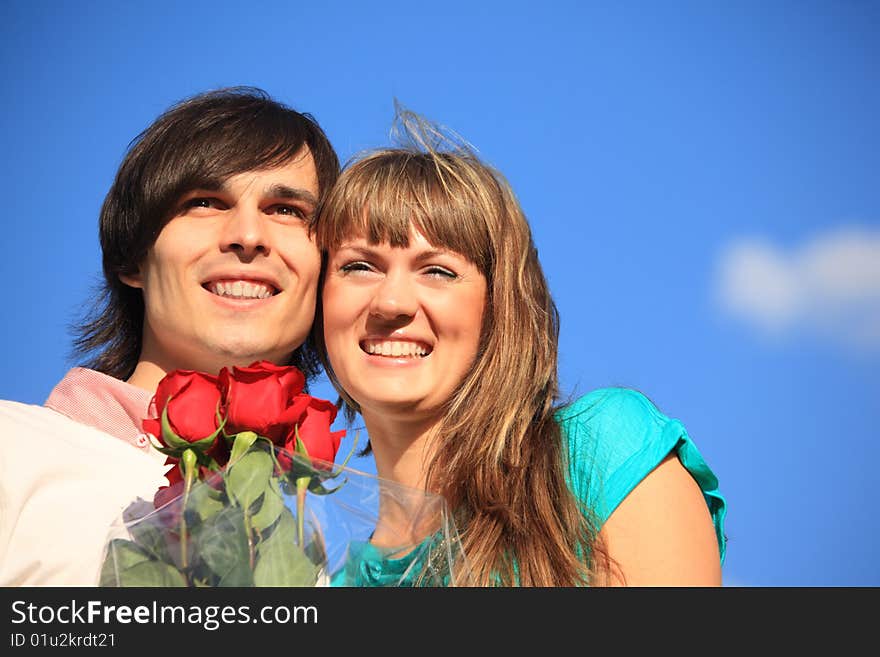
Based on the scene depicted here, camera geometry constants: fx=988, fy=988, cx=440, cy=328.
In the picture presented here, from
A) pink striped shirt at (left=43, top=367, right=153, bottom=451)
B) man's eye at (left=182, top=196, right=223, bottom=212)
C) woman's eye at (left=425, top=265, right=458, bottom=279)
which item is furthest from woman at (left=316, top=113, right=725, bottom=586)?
pink striped shirt at (left=43, top=367, right=153, bottom=451)

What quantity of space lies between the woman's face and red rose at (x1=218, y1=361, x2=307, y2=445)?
99 centimetres

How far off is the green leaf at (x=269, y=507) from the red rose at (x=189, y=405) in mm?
210

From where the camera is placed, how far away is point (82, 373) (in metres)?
3.65

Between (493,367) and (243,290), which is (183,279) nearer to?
(243,290)

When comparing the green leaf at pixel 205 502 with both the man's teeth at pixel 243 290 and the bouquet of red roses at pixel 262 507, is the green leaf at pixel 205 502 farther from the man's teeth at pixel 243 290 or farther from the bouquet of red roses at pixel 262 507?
the man's teeth at pixel 243 290

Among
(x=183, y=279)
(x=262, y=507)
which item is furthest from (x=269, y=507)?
(x=183, y=279)

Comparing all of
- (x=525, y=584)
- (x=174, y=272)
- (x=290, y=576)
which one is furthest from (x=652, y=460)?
(x=174, y=272)

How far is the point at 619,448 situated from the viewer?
120 inches

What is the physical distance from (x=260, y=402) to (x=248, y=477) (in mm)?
197

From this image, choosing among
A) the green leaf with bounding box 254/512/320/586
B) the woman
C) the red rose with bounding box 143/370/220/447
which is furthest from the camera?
the woman

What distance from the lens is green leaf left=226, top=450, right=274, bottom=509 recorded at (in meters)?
1.97

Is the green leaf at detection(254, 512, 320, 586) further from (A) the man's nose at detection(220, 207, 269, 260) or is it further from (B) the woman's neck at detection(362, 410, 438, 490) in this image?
(A) the man's nose at detection(220, 207, 269, 260)
